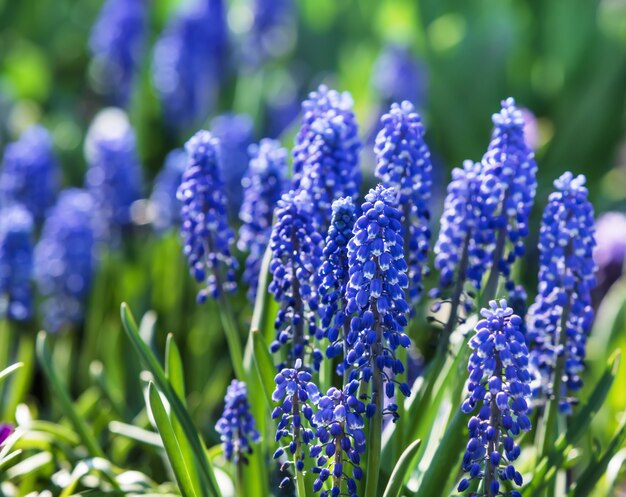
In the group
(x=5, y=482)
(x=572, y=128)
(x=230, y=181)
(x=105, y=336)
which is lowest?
(x=5, y=482)

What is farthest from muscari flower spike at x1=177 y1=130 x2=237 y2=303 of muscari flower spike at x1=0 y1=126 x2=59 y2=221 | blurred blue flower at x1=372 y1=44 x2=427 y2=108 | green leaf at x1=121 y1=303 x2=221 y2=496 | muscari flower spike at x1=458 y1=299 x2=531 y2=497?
blurred blue flower at x1=372 y1=44 x2=427 y2=108

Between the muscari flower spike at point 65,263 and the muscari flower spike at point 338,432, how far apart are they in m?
2.25

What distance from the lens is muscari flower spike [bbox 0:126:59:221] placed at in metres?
4.40

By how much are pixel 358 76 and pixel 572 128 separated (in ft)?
4.76

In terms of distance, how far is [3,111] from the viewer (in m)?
5.90

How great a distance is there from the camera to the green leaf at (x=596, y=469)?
255 centimetres

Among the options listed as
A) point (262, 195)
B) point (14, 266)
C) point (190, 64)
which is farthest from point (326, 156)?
point (190, 64)

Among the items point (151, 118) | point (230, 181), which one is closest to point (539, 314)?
point (230, 181)

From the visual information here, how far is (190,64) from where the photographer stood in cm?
602

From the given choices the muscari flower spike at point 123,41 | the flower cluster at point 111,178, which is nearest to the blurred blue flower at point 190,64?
the muscari flower spike at point 123,41

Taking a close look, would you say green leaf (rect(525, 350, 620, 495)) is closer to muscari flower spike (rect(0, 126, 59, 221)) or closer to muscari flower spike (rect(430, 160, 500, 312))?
muscari flower spike (rect(430, 160, 500, 312))

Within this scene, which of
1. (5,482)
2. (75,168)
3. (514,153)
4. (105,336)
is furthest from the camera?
(75,168)

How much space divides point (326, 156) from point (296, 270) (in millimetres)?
394

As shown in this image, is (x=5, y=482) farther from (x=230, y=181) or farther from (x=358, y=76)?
(x=358, y=76)
